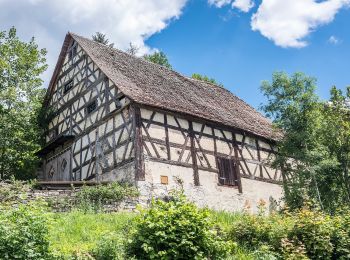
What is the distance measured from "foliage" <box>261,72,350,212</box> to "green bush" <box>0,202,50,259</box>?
39.4 ft

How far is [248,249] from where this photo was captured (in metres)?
12.2

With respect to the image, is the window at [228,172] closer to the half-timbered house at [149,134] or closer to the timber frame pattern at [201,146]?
the half-timbered house at [149,134]

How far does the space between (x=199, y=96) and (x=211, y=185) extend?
20.1 ft

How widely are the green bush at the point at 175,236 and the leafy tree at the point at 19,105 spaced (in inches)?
589

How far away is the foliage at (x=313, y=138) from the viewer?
60.3ft

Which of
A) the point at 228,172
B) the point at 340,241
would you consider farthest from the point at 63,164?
the point at 340,241

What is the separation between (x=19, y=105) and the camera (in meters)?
24.5

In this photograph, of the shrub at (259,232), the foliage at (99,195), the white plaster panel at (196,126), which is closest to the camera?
the shrub at (259,232)

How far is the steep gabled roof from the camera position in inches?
833

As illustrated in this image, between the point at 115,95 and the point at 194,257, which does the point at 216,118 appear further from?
the point at 194,257

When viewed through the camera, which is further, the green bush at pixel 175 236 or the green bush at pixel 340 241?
the green bush at pixel 340 241

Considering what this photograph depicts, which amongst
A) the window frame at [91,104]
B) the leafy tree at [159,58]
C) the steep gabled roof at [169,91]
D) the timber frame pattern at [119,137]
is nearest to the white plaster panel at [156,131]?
the timber frame pattern at [119,137]

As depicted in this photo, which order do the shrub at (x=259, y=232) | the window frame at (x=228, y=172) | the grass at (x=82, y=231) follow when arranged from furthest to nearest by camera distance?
1. the window frame at (x=228, y=172)
2. the shrub at (x=259, y=232)
3. the grass at (x=82, y=231)

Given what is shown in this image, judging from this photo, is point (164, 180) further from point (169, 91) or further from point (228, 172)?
point (169, 91)
